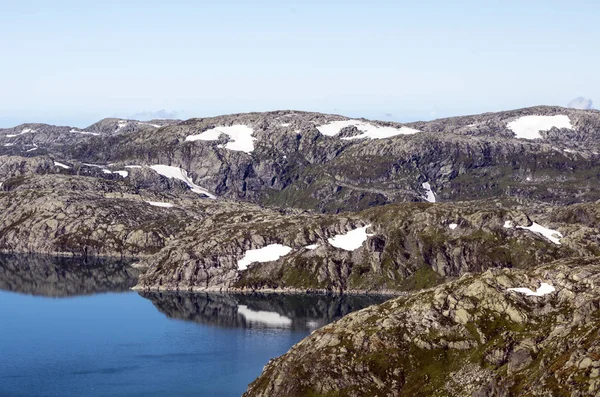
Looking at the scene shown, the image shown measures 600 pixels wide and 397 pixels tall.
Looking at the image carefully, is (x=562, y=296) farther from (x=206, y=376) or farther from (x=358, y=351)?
(x=206, y=376)

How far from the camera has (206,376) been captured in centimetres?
19475

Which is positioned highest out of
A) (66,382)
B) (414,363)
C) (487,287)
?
(487,287)

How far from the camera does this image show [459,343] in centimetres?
16588

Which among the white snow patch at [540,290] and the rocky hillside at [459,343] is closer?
the rocky hillside at [459,343]

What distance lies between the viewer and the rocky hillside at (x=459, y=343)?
146 m

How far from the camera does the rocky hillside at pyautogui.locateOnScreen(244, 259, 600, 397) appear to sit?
480 ft

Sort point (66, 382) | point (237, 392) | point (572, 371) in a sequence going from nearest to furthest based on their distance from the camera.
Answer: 1. point (572, 371)
2. point (237, 392)
3. point (66, 382)

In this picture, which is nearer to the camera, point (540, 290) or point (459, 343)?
point (459, 343)

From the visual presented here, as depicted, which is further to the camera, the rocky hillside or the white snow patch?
the white snow patch

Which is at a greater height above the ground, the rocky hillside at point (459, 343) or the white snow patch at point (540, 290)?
the white snow patch at point (540, 290)

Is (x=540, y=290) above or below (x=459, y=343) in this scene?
above

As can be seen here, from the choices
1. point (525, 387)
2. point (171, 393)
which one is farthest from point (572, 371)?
point (171, 393)

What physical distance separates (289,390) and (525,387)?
44896 millimetres

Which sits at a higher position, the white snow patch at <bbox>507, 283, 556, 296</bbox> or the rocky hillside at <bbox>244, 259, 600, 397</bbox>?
the white snow patch at <bbox>507, 283, 556, 296</bbox>
